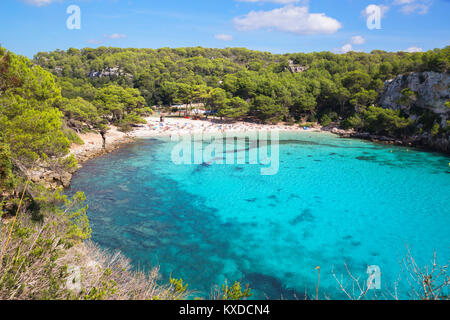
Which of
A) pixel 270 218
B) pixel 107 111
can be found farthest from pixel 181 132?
pixel 270 218

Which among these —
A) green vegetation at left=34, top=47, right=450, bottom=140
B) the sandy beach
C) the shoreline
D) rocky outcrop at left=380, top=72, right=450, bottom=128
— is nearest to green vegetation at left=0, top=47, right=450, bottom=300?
green vegetation at left=34, top=47, right=450, bottom=140

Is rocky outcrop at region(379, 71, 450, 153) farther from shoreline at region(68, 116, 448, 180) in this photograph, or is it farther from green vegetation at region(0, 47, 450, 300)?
shoreline at region(68, 116, 448, 180)

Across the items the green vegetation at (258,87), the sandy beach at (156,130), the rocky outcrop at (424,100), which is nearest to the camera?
the sandy beach at (156,130)

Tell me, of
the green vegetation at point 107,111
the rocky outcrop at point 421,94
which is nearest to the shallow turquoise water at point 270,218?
the green vegetation at point 107,111

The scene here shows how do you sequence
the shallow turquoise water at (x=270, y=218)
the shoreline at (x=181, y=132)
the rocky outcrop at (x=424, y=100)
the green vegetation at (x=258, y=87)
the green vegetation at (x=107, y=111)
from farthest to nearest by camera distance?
1. the green vegetation at (x=258, y=87)
2. the rocky outcrop at (x=424, y=100)
3. the shoreline at (x=181, y=132)
4. the shallow turquoise water at (x=270, y=218)
5. the green vegetation at (x=107, y=111)

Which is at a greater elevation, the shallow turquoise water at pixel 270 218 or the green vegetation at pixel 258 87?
the green vegetation at pixel 258 87

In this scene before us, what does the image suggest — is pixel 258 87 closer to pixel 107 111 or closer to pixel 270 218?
pixel 107 111

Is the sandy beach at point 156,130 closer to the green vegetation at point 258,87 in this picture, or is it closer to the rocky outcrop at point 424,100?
the green vegetation at point 258,87
